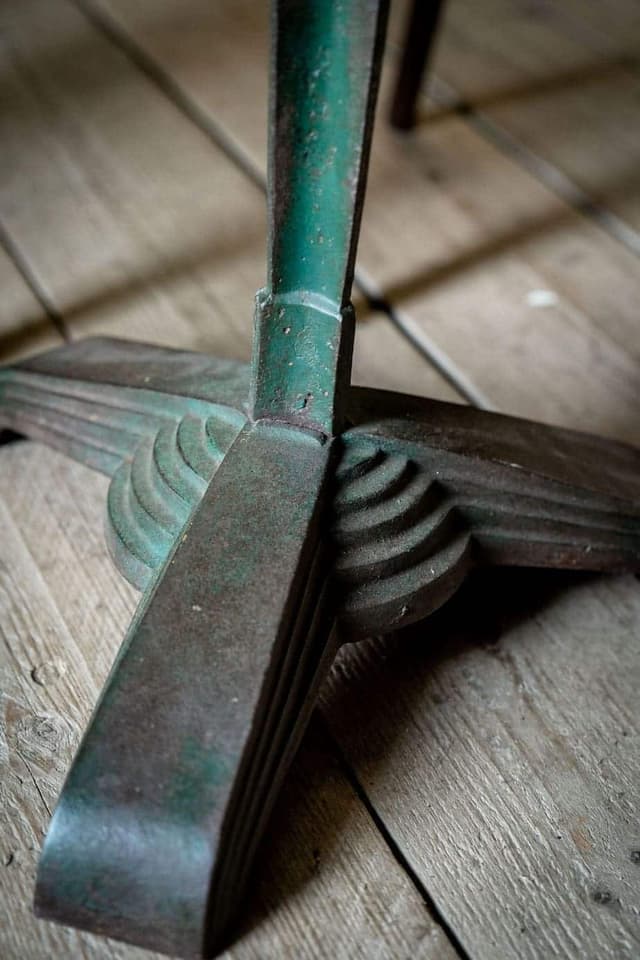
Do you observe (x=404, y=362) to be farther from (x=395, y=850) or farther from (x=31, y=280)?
(x=395, y=850)

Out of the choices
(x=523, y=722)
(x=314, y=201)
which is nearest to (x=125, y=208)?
(x=314, y=201)

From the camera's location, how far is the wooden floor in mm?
671

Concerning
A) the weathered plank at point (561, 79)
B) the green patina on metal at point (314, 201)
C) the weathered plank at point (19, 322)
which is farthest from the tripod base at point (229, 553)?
the weathered plank at point (561, 79)

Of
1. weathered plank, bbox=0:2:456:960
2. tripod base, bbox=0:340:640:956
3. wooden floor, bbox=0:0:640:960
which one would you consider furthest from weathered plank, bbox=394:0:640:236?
tripod base, bbox=0:340:640:956

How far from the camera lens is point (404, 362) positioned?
3.58 feet

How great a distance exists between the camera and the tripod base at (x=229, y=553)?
1.87ft

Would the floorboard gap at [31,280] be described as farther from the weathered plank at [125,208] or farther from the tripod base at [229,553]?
the tripod base at [229,553]

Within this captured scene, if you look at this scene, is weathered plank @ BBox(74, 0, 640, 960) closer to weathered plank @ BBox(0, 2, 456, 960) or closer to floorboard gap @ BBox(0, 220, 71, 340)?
weathered plank @ BBox(0, 2, 456, 960)

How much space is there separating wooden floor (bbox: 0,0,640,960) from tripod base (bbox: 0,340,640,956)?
→ 0.24 feet

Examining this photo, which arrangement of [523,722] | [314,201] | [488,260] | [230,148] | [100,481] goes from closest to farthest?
[314,201] → [523,722] → [100,481] → [488,260] → [230,148]

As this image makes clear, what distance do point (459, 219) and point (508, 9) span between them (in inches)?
25.0

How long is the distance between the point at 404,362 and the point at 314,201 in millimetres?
463

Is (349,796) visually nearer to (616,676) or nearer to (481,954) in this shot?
(481,954)

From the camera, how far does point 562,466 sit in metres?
0.81
